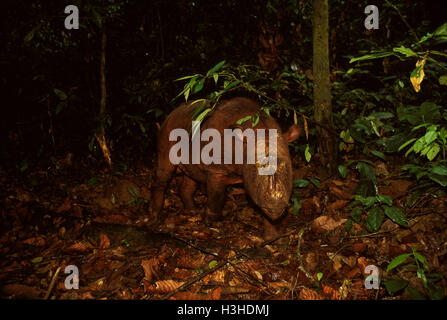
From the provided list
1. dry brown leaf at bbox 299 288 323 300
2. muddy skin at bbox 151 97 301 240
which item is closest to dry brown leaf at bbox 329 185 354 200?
muddy skin at bbox 151 97 301 240

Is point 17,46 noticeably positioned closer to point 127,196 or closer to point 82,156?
point 82,156

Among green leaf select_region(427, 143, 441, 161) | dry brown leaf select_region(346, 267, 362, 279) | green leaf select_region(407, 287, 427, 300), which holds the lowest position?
dry brown leaf select_region(346, 267, 362, 279)

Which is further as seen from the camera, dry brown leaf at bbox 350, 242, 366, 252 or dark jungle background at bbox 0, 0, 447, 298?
dark jungle background at bbox 0, 0, 447, 298

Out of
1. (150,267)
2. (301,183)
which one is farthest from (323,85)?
(150,267)

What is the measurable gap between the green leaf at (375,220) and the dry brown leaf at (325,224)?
40 cm

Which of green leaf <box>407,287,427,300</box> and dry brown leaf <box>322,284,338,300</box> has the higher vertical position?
green leaf <box>407,287,427,300</box>

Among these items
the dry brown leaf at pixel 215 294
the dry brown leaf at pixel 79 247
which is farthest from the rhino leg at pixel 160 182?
the dry brown leaf at pixel 215 294

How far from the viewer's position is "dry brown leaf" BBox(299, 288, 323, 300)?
2.25 m

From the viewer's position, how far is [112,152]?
6.38 m

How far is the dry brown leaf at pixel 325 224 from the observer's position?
3110 millimetres

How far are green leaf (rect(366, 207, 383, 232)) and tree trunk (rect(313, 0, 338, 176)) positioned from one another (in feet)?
4.11

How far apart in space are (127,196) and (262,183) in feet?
10.8

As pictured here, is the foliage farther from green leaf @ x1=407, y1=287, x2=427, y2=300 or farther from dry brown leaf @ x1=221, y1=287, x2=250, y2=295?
Answer: dry brown leaf @ x1=221, y1=287, x2=250, y2=295

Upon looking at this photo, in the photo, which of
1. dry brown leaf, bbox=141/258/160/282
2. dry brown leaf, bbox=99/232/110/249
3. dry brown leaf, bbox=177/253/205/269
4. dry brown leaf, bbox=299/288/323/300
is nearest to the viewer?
dry brown leaf, bbox=299/288/323/300
